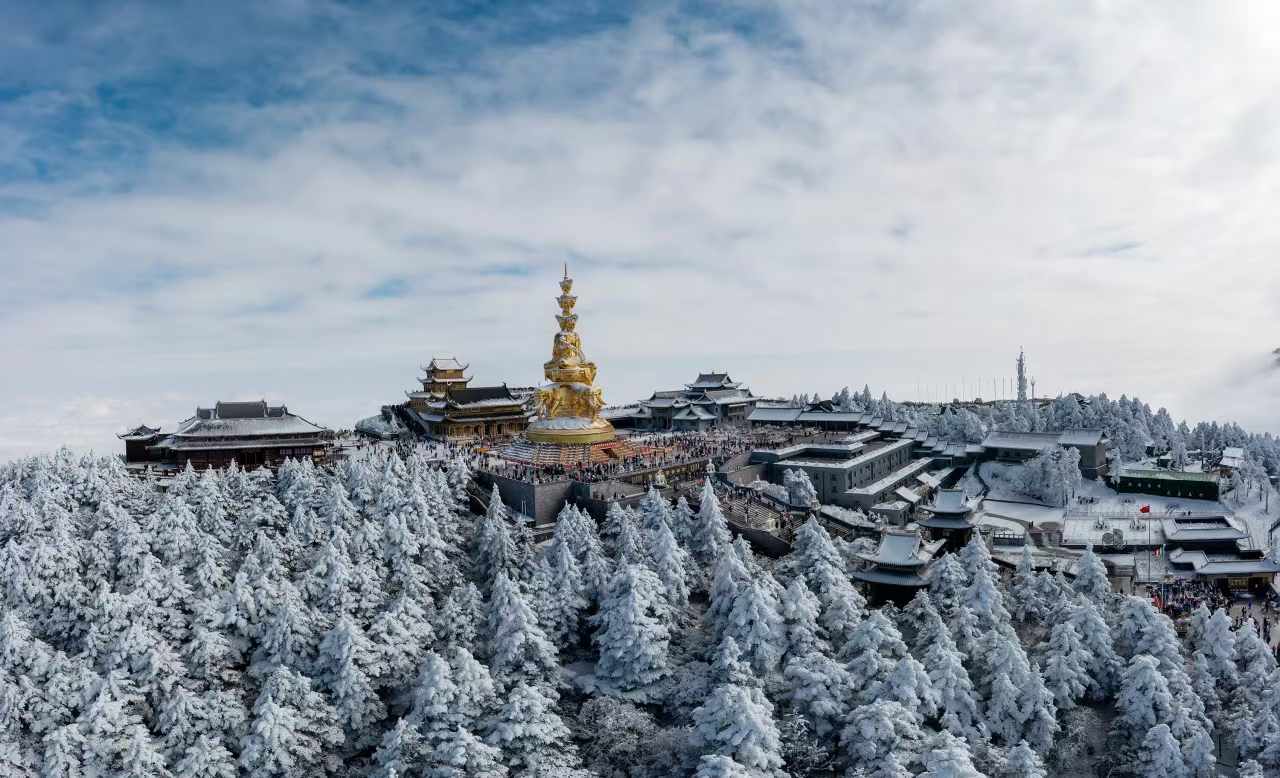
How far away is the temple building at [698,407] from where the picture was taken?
6981 centimetres

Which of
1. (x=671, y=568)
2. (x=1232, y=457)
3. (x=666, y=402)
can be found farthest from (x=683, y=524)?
(x=1232, y=457)

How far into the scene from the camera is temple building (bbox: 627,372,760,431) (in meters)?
69.8

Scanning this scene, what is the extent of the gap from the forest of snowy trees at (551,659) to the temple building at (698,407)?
117 feet

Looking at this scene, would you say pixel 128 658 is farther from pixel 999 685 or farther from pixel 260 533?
pixel 999 685

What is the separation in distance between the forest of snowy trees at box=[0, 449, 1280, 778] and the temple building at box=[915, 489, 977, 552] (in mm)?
5390

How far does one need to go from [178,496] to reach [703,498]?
22.6 meters

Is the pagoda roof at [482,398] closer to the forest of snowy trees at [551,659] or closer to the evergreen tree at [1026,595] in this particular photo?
the forest of snowy trees at [551,659]

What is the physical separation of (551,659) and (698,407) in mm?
46247

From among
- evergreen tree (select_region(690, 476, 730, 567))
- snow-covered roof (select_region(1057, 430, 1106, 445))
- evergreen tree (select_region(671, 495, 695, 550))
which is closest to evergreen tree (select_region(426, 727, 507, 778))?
evergreen tree (select_region(671, 495, 695, 550))

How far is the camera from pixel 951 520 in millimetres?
38594

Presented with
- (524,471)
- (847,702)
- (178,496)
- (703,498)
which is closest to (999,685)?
(847,702)

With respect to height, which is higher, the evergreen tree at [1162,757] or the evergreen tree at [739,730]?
the evergreen tree at [739,730]

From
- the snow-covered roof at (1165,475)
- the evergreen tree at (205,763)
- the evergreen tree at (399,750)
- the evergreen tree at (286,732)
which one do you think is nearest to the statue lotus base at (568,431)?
the evergreen tree at (286,732)

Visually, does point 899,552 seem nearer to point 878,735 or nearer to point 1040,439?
point 878,735
